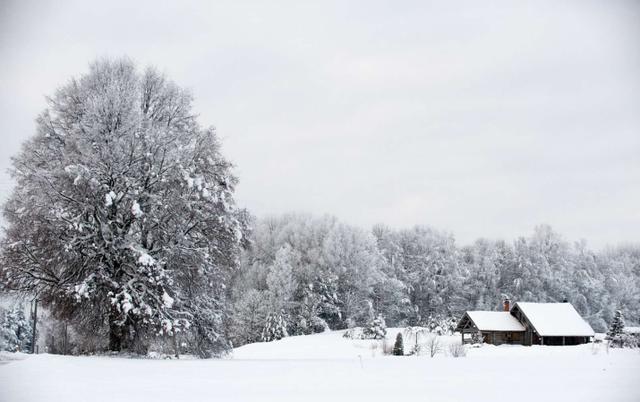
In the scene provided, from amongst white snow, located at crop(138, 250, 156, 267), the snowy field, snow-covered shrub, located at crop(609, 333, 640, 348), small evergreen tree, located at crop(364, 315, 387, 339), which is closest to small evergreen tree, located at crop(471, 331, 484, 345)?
small evergreen tree, located at crop(364, 315, 387, 339)

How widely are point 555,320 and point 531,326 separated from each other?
2.56 meters

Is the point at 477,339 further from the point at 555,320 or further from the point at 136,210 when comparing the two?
the point at 136,210

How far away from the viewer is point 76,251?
1877 centimetres

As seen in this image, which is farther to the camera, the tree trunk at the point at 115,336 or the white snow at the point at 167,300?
the tree trunk at the point at 115,336

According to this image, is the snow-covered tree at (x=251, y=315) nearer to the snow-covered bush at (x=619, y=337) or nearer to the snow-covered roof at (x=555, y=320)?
the snow-covered roof at (x=555, y=320)

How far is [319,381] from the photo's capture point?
11.8 m

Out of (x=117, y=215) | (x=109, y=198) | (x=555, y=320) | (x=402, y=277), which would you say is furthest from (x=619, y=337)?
(x=402, y=277)

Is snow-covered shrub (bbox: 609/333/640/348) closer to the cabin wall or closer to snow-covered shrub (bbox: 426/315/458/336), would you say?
the cabin wall

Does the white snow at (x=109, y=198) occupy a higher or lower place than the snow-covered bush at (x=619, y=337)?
higher

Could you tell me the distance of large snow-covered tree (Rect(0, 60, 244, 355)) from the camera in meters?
18.4

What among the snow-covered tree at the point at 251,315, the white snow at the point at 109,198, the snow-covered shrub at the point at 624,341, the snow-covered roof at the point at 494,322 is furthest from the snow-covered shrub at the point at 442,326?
the white snow at the point at 109,198

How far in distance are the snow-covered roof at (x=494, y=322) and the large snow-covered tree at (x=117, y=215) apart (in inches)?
1580

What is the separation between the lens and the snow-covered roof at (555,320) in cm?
5416

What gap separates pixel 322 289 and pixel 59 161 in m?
53.8
